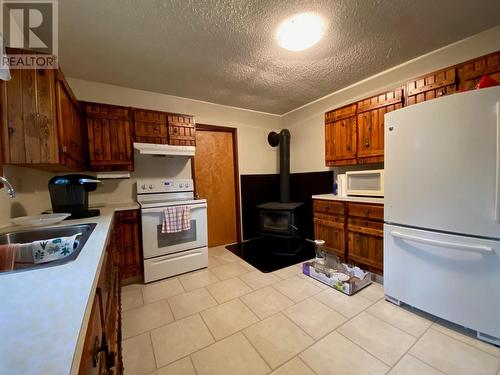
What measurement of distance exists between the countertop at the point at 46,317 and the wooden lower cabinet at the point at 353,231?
94.1 inches

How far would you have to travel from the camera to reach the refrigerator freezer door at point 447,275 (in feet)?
4.50

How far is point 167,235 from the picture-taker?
8.02 feet

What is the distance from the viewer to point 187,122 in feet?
9.29

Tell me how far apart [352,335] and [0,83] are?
113 inches

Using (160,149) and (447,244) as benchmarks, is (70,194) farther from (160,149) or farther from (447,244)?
(447,244)

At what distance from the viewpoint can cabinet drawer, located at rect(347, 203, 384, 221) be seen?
214cm

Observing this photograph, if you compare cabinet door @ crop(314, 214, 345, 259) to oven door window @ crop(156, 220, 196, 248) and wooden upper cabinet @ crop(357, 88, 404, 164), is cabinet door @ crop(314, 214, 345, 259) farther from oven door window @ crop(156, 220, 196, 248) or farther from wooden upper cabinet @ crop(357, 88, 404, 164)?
oven door window @ crop(156, 220, 196, 248)

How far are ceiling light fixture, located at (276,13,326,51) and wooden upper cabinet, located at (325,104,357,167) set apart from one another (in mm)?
1100

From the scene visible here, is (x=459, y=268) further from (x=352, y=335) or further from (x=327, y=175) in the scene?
(x=327, y=175)

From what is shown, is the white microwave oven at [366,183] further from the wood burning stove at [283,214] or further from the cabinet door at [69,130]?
the cabinet door at [69,130]

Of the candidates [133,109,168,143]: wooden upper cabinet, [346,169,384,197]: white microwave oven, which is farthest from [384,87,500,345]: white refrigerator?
[133,109,168,143]: wooden upper cabinet

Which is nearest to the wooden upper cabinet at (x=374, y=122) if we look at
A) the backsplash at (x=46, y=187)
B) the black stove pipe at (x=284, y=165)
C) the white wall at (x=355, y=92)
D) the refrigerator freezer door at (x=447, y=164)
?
the white wall at (x=355, y=92)

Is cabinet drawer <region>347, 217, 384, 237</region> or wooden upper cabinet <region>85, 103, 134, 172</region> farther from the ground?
wooden upper cabinet <region>85, 103, 134, 172</region>

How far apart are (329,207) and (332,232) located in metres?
0.33
